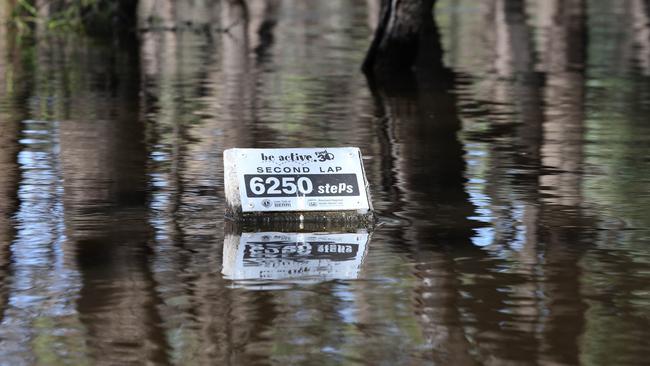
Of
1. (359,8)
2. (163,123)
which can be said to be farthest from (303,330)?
(359,8)

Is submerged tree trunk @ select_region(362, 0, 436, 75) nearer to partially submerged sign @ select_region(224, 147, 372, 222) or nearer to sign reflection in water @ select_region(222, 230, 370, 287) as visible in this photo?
partially submerged sign @ select_region(224, 147, 372, 222)

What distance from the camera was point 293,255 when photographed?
854 centimetres

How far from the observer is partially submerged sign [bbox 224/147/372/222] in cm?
932

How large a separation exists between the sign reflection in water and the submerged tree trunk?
1046 centimetres

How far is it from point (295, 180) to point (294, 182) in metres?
0.01

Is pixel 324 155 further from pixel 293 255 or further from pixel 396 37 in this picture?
pixel 396 37

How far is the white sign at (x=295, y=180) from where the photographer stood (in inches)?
367

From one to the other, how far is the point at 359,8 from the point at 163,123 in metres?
25.9

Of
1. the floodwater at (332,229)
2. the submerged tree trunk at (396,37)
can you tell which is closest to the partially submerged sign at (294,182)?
the floodwater at (332,229)

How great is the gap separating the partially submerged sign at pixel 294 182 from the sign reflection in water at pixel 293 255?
0.65ft

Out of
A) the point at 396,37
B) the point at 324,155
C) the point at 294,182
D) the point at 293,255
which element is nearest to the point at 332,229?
the point at 294,182

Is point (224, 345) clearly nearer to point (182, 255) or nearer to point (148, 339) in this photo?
point (148, 339)

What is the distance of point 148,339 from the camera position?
6.68 m

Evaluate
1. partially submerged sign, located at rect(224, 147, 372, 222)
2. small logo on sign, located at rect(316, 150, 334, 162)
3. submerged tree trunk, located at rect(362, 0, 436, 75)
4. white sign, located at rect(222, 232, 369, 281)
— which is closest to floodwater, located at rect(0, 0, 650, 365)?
white sign, located at rect(222, 232, 369, 281)
